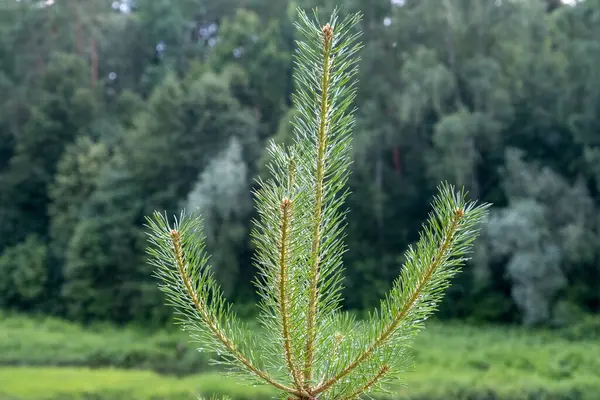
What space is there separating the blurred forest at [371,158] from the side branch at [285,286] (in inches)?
604

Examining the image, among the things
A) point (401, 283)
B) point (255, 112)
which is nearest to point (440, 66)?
point (255, 112)

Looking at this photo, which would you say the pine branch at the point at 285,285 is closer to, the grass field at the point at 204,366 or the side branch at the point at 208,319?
the side branch at the point at 208,319

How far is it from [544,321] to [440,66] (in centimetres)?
770

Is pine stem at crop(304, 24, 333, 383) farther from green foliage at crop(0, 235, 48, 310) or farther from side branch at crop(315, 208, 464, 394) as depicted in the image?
green foliage at crop(0, 235, 48, 310)

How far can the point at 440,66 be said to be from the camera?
19.7m

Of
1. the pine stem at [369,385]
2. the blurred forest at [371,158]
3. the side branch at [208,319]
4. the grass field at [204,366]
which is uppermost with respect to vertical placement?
the blurred forest at [371,158]

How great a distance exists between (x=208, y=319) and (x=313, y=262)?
0.24 meters

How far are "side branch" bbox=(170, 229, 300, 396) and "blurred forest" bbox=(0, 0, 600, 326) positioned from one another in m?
15.3

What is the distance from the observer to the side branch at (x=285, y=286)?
125cm

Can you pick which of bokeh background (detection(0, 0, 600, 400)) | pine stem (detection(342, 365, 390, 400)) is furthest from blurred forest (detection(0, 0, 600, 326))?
pine stem (detection(342, 365, 390, 400))

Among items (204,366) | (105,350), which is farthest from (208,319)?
(105,350)

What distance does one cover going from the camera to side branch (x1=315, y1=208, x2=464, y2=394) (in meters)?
1.30

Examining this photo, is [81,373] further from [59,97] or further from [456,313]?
[59,97]

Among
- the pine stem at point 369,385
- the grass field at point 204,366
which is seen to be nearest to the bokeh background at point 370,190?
the grass field at point 204,366
